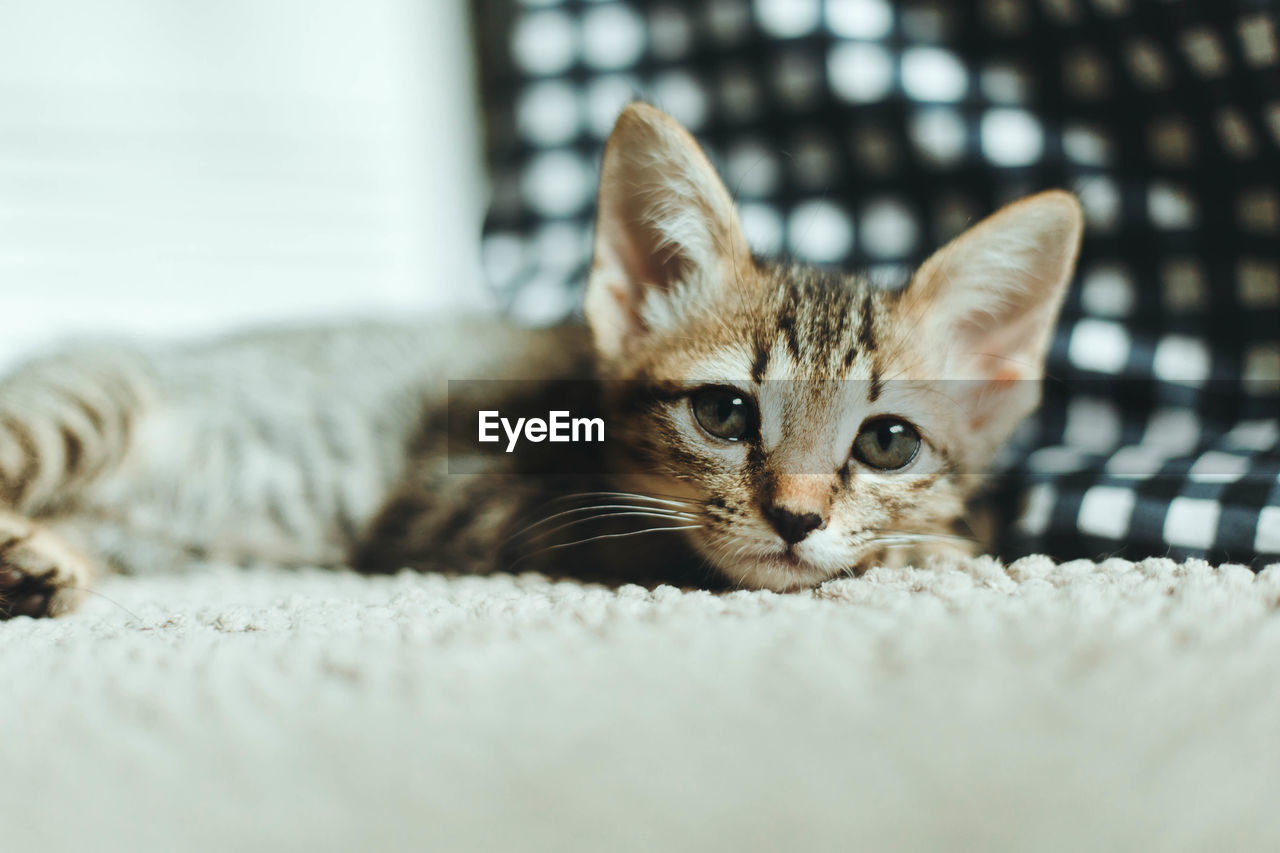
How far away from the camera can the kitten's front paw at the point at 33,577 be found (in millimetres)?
703

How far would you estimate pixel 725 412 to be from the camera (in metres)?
0.78

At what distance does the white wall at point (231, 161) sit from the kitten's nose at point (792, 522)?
1.24 meters

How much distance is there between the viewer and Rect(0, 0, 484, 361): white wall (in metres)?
1.78

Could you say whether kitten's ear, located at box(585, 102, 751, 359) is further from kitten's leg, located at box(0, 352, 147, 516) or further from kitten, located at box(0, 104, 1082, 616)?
kitten's leg, located at box(0, 352, 147, 516)

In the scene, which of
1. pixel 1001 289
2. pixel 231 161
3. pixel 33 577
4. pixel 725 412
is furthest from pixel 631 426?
pixel 231 161

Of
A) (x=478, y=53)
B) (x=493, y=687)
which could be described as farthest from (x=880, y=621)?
(x=478, y=53)

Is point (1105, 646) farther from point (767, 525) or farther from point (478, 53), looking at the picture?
point (478, 53)

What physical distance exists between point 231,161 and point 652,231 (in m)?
1.51

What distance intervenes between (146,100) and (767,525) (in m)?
1.96

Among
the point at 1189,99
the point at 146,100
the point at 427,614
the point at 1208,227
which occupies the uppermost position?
the point at 146,100

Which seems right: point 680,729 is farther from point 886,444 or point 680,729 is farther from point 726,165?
point 726,165

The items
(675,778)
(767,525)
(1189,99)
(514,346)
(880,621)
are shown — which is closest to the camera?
(675,778)

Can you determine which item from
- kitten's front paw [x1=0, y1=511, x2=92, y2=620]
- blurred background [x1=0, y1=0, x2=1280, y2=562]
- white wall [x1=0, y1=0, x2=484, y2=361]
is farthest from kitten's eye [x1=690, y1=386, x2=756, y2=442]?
white wall [x1=0, y1=0, x2=484, y2=361]

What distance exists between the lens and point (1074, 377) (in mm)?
1066
